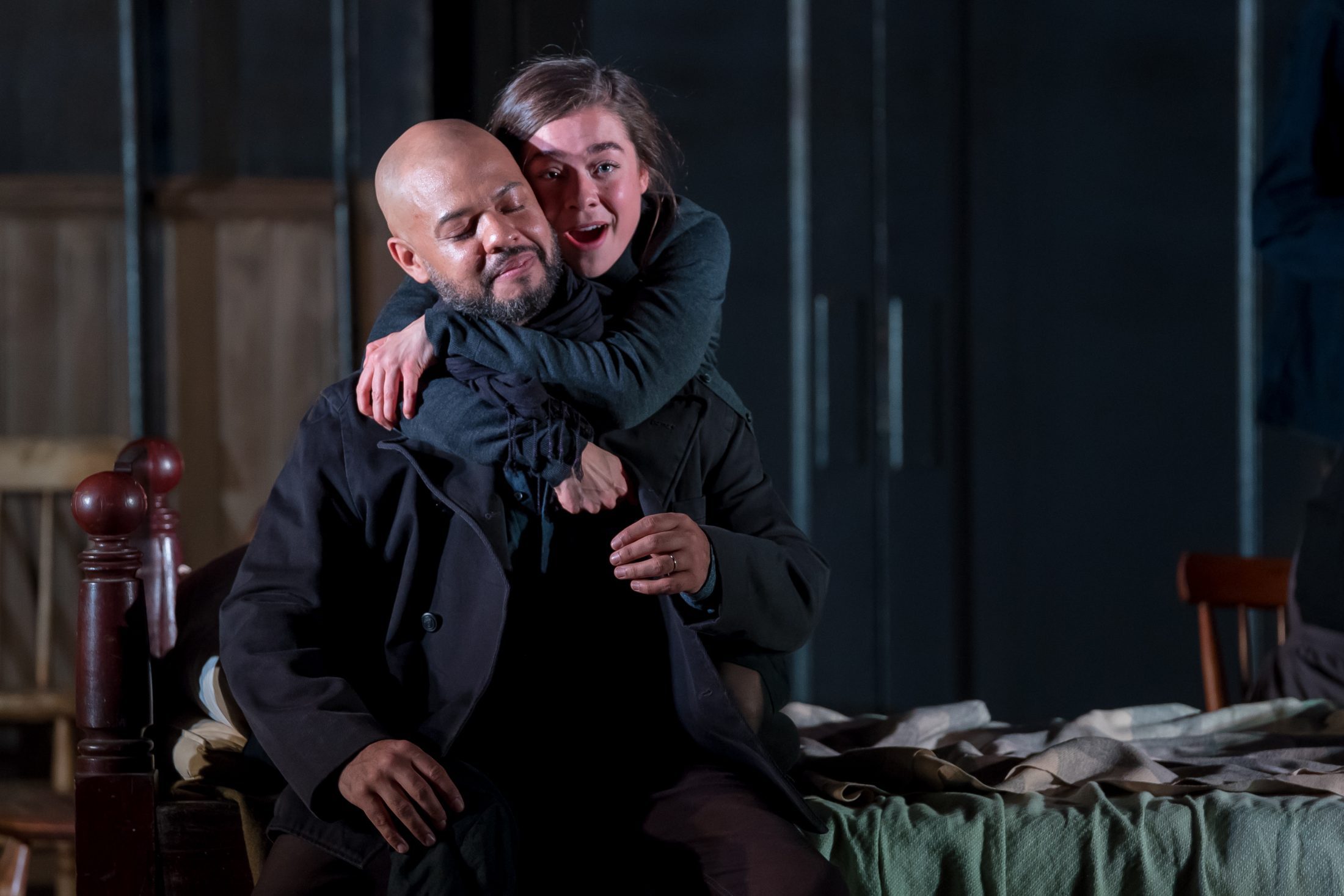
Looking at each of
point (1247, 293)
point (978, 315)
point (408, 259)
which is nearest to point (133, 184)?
point (408, 259)

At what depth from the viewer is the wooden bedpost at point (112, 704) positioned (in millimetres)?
1576

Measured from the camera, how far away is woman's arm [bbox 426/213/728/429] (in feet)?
4.83

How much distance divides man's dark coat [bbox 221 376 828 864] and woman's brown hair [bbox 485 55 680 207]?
0.36m

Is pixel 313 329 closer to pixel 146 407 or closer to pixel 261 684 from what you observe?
pixel 146 407

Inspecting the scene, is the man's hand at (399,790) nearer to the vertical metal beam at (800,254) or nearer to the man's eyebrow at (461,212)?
the man's eyebrow at (461,212)

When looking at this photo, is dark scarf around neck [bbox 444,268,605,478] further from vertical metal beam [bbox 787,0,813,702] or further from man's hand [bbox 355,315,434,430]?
vertical metal beam [bbox 787,0,813,702]

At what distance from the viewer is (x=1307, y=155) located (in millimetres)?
2738

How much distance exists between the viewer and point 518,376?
147cm

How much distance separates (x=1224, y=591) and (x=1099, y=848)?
0.98m

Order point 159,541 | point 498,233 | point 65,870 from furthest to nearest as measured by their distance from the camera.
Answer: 1. point 65,870
2. point 159,541
3. point 498,233

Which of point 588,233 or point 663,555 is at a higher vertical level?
point 588,233

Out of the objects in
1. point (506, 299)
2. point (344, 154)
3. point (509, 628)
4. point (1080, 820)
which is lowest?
point (1080, 820)

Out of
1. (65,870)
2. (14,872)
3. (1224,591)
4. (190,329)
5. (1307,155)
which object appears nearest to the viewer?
(14,872)

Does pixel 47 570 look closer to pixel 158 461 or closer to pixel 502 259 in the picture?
pixel 158 461
